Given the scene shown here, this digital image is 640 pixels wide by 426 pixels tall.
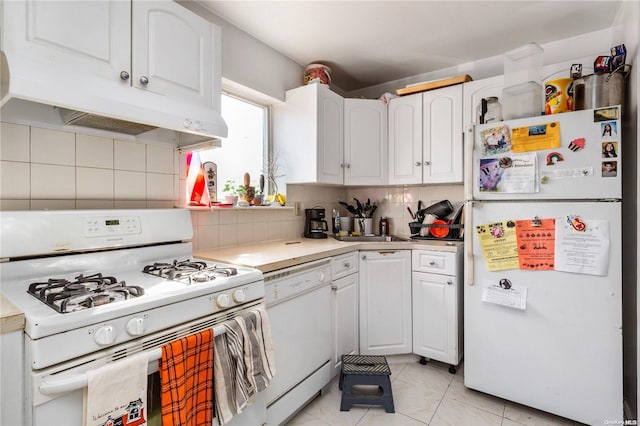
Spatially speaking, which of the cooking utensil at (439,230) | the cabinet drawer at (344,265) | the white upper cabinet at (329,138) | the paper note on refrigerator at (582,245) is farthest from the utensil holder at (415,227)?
the paper note on refrigerator at (582,245)

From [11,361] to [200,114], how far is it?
1070mm

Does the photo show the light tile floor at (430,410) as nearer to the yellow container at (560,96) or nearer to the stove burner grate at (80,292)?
the stove burner grate at (80,292)

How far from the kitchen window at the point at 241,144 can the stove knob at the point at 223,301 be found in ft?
3.47

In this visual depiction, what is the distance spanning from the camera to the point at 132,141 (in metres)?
1.61

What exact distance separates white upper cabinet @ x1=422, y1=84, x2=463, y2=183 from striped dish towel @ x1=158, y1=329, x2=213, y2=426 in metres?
2.06

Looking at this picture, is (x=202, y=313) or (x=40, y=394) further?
(x=202, y=313)

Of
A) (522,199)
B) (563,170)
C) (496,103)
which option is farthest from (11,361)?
(496,103)

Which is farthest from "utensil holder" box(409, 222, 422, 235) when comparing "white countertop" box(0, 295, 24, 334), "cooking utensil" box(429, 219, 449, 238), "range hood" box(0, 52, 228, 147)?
"white countertop" box(0, 295, 24, 334)

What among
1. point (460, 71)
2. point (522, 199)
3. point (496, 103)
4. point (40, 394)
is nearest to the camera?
point (40, 394)

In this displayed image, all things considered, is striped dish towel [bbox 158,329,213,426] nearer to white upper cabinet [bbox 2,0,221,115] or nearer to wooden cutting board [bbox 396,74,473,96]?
white upper cabinet [bbox 2,0,221,115]

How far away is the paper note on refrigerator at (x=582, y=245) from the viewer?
5.13 feet

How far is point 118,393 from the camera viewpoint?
90 centimetres

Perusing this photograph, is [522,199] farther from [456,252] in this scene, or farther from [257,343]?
[257,343]

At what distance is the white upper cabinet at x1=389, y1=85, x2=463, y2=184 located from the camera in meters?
2.48
